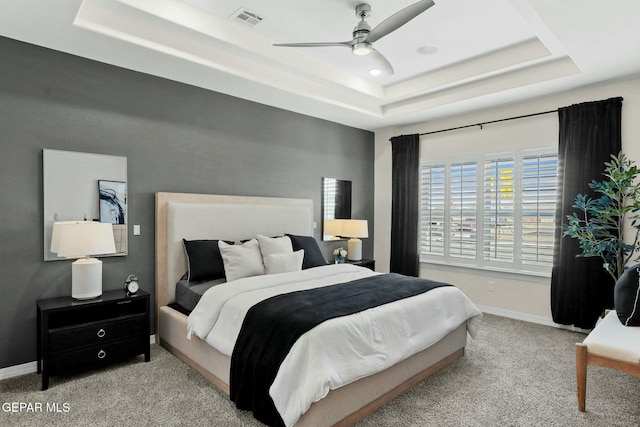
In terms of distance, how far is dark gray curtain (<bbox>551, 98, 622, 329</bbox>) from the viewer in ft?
12.7

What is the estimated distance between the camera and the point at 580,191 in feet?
13.3

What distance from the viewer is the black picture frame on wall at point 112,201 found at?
340cm

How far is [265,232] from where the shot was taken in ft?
14.7

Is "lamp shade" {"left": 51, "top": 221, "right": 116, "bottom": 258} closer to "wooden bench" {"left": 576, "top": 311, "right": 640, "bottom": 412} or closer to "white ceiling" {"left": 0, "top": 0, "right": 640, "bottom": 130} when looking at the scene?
"white ceiling" {"left": 0, "top": 0, "right": 640, "bottom": 130}

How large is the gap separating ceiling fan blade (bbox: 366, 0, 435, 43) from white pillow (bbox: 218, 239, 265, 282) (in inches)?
87.2

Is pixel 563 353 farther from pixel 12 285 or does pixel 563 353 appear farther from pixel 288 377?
pixel 12 285

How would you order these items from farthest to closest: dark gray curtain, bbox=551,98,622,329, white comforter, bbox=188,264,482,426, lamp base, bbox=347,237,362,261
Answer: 1. lamp base, bbox=347,237,362,261
2. dark gray curtain, bbox=551,98,622,329
3. white comforter, bbox=188,264,482,426

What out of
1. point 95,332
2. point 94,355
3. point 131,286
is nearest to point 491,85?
point 131,286

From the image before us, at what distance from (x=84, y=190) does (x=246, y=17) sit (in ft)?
6.87

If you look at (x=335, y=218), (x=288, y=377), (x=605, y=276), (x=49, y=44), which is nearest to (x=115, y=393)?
(x=288, y=377)

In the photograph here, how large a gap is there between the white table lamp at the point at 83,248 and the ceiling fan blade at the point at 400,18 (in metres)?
2.61

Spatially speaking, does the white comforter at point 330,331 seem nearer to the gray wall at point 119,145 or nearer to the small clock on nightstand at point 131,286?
the small clock on nightstand at point 131,286

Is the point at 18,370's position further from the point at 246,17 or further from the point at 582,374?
the point at 582,374

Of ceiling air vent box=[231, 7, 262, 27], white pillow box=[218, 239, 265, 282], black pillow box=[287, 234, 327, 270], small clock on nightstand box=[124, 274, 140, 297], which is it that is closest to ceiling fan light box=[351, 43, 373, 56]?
ceiling air vent box=[231, 7, 262, 27]
